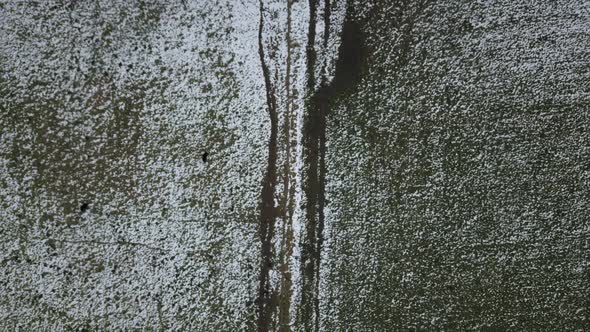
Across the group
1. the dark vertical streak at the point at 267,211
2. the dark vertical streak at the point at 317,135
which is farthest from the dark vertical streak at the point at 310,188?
the dark vertical streak at the point at 267,211

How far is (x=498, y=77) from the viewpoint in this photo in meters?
2.07

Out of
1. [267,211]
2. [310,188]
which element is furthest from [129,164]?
[310,188]

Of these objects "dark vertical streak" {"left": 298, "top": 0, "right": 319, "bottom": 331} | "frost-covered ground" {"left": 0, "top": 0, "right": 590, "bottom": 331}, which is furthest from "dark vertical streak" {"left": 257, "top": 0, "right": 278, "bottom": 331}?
"dark vertical streak" {"left": 298, "top": 0, "right": 319, "bottom": 331}

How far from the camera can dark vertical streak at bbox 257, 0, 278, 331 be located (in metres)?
1.98

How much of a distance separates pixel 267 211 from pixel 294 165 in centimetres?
24

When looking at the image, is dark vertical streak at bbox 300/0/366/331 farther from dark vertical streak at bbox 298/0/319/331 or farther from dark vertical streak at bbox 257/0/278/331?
dark vertical streak at bbox 257/0/278/331

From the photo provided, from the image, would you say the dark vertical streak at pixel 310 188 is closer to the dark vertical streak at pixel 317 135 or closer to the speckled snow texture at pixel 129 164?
the dark vertical streak at pixel 317 135

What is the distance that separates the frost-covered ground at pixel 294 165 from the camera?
1953mm

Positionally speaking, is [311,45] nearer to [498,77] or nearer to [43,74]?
[498,77]

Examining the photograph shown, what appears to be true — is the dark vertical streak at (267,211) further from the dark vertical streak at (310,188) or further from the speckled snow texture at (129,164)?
the dark vertical streak at (310,188)

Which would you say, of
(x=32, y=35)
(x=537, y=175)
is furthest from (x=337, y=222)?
(x=32, y=35)

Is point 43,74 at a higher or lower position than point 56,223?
higher

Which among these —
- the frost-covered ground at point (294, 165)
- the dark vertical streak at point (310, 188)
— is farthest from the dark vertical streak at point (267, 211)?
the dark vertical streak at point (310, 188)

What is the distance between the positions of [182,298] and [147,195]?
1.56 ft
